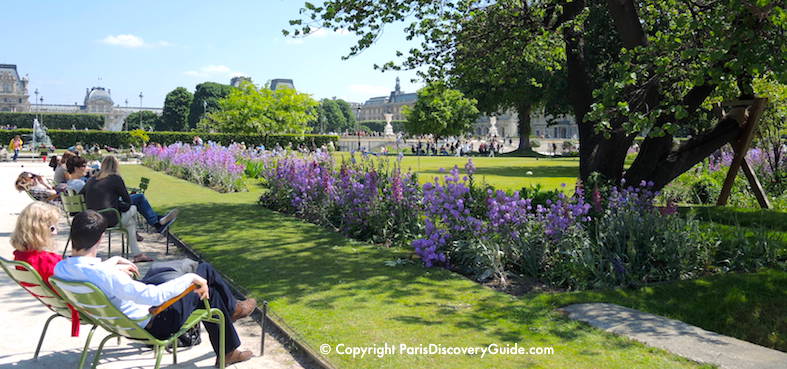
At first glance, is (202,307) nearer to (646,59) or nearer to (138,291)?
(138,291)

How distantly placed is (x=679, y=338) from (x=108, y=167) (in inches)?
259

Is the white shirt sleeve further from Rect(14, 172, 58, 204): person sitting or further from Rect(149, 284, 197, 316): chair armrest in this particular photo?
Rect(14, 172, 58, 204): person sitting

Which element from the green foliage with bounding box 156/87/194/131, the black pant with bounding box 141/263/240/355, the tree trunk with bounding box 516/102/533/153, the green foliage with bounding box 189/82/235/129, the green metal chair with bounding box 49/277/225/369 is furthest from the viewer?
the green foliage with bounding box 156/87/194/131

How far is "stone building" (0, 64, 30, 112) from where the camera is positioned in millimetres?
129750

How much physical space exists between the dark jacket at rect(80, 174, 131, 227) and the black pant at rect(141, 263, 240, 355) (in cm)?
354

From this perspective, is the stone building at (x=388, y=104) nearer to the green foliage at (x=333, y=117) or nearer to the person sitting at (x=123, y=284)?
the green foliage at (x=333, y=117)

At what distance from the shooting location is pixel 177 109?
101m

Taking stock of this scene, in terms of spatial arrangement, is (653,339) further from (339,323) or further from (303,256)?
(303,256)

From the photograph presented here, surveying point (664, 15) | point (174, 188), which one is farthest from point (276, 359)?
point (174, 188)

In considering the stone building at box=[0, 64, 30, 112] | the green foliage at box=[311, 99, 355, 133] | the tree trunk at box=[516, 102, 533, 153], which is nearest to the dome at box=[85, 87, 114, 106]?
the stone building at box=[0, 64, 30, 112]

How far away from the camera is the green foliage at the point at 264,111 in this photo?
40906 millimetres

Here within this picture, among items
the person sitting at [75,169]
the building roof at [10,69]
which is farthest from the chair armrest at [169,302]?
the building roof at [10,69]

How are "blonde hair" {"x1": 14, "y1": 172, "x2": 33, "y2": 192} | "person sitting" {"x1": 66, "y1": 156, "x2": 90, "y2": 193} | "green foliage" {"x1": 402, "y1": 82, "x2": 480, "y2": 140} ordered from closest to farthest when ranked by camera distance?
"person sitting" {"x1": 66, "y1": 156, "x2": 90, "y2": 193} → "blonde hair" {"x1": 14, "y1": 172, "x2": 33, "y2": 192} → "green foliage" {"x1": 402, "y1": 82, "x2": 480, "y2": 140}

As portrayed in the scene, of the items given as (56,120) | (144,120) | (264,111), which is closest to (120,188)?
(264,111)
